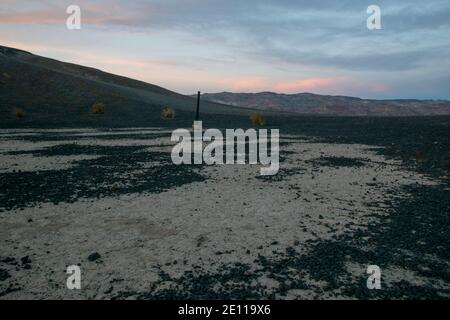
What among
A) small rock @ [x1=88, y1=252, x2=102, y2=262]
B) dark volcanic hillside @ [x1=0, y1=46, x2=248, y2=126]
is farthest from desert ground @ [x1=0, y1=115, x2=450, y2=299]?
dark volcanic hillside @ [x1=0, y1=46, x2=248, y2=126]

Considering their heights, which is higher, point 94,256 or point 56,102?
point 56,102

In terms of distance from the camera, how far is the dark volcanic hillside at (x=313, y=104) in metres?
100

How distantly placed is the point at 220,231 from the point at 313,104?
122 metres

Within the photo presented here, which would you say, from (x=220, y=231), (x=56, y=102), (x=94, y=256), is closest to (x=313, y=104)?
(x=56, y=102)

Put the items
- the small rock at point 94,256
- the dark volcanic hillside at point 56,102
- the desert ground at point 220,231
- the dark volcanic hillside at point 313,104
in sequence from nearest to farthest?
the desert ground at point 220,231, the small rock at point 94,256, the dark volcanic hillside at point 56,102, the dark volcanic hillside at point 313,104

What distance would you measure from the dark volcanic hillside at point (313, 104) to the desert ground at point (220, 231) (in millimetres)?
89935

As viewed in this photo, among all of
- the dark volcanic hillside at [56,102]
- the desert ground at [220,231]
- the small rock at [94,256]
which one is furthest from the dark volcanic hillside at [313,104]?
the small rock at [94,256]

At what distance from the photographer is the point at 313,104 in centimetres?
12356

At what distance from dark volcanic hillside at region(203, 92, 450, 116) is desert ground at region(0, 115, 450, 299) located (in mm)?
89935

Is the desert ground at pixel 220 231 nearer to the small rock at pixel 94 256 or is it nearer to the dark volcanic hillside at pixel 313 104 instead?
the small rock at pixel 94 256

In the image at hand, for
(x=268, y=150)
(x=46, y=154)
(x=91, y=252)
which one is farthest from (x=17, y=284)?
(x=268, y=150)

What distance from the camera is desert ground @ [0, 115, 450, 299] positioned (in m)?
5.05

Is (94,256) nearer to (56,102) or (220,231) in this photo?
(220,231)

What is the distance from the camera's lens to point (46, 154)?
15.7 m
